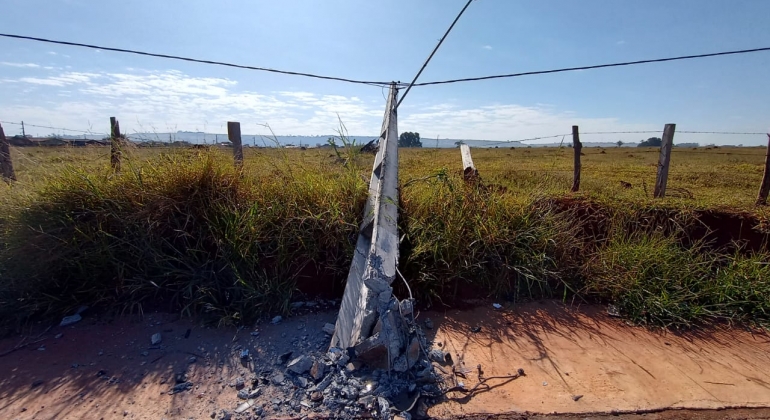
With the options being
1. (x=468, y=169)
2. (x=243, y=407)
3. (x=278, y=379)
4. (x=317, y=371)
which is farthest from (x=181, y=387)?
(x=468, y=169)

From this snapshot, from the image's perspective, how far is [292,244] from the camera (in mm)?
3418

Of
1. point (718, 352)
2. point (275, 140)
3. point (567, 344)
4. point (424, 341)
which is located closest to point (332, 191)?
point (275, 140)

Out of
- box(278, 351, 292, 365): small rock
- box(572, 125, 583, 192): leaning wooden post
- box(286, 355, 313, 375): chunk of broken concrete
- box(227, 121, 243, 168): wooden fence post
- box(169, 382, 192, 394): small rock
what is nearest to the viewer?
box(169, 382, 192, 394): small rock

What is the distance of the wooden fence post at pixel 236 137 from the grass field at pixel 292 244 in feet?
1.01

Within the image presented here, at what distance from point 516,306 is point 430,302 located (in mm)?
840

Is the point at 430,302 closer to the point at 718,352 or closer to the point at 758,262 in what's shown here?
the point at 718,352

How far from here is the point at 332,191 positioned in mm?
3869

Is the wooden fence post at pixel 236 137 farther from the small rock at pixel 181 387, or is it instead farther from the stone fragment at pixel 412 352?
the stone fragment at pixel 412 352

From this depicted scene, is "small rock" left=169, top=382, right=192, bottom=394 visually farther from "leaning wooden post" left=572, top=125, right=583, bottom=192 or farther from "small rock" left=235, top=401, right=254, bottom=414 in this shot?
"leaning wooden post" left=572, top=125, right=583, bottom=192

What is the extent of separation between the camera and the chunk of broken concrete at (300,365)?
2.52 m

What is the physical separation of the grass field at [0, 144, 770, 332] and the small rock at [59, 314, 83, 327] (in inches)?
4.2

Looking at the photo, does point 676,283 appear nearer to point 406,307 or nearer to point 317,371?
point 406,307

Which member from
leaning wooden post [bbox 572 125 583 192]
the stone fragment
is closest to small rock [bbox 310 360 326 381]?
the stone fragment

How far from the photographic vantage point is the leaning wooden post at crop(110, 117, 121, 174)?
380 centimetres
